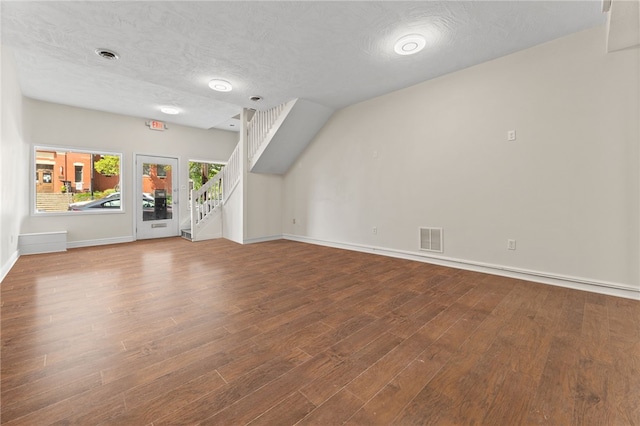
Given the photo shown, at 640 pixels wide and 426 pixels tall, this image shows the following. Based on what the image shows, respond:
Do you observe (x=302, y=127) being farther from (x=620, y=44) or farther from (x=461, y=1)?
(x=620, y=44)

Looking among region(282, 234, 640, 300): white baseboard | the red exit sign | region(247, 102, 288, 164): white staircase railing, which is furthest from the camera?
the red exit sign

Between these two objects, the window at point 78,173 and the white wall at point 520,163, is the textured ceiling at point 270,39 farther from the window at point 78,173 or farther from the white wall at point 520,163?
the window at point 78,173

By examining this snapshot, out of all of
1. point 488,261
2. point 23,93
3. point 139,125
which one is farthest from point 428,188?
point 23,93

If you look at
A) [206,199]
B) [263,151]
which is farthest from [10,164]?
[263,151]

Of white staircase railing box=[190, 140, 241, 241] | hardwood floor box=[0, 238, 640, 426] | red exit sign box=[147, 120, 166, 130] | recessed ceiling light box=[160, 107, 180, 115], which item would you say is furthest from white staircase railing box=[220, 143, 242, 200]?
hardwood floor box=[0, 238, 640, 426]

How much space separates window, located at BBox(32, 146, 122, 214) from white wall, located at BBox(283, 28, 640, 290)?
587 centimetres

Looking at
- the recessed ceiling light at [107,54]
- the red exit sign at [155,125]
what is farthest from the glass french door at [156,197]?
the recessed ceiling light at [107,54]

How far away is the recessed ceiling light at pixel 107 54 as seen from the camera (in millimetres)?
3324

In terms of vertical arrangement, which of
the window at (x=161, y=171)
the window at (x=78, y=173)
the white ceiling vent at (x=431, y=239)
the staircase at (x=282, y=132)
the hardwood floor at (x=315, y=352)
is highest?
the staircase at (x=282, y=132)

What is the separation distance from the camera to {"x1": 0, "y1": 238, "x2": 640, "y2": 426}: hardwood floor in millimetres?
1337

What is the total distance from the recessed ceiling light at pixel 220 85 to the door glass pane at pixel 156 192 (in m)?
3.64

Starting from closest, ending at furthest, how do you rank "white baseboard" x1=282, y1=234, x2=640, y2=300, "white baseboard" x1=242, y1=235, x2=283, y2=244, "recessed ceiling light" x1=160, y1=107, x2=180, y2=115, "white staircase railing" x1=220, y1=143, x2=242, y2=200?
1. "white baseboard" x1=282, y1=234, x2=640, y2=300
2. "recessed ceiling light" x1=160, y1=107, x2=180, y2=115
3. "white baseboard" x1=242, y1=235, x2=283, y2=244
4. "white staircase railing" x1=220, y1=143, x2=242, y2=200

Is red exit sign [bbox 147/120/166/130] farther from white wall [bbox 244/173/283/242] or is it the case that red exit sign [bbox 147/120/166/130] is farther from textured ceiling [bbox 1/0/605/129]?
white wall [bbox 244/173/283/242]

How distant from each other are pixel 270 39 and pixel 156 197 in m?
5.69
